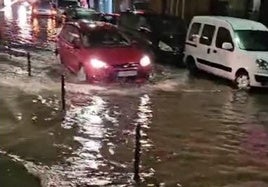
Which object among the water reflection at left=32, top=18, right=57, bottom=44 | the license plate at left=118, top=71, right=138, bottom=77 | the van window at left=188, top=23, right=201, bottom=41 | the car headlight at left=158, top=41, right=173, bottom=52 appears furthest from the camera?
the water reflection at left=32, top=18, right=57, bottom=44

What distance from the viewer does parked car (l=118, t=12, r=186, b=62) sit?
19.2 metres

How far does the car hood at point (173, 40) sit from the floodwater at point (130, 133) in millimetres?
2620

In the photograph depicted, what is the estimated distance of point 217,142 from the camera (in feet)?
32.9

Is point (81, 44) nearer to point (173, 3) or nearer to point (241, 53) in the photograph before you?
Result: point (241, 53)

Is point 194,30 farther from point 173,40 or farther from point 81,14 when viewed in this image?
point 81,14

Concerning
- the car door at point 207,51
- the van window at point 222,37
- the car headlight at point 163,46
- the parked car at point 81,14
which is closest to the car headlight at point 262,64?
the van window at point 222,37

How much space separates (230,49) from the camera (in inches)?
605

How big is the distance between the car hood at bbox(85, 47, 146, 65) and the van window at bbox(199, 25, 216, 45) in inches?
92.0

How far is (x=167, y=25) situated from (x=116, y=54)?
5543mm

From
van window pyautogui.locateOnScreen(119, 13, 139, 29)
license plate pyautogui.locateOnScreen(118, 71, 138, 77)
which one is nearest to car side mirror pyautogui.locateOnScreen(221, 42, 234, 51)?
license plate pyautogui.locateOnScreen(118, 71, 138, 77)

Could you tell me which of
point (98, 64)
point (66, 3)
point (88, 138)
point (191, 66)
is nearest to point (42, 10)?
point (66, 3)

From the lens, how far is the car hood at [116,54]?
48.3ft

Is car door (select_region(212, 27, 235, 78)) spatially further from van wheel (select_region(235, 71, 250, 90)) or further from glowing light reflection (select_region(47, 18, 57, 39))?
glowing light reflection (select_region(47, 18, 57, 39))

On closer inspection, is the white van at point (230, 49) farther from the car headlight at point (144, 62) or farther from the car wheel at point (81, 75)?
the car wheel at point (81, 75)
